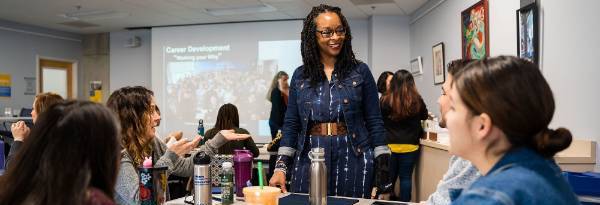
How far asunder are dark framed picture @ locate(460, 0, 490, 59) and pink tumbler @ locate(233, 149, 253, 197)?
9.38 feet

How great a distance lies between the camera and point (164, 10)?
22.0 ft

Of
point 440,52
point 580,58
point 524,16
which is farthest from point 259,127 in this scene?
point 580,58

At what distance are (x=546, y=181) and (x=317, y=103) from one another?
1254 millimetres

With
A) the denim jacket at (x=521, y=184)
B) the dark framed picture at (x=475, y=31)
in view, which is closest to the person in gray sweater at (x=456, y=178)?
the denim jacket at (x=521, y=184)

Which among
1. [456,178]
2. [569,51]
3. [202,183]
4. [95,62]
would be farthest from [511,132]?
[95,62]

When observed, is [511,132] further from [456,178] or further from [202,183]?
[202,183]

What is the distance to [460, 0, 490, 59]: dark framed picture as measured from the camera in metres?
4.30

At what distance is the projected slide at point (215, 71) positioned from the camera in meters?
7.55

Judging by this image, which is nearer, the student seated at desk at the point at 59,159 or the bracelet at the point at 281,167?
the student seated at desk at the point at 59,159

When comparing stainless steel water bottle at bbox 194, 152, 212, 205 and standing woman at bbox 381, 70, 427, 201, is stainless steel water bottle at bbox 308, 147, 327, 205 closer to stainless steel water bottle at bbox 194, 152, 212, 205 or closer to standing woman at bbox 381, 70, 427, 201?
stainless steel water bottle at bbox 194, 152, 212, 205

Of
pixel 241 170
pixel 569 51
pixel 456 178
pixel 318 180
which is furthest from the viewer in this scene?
pixel 569 51

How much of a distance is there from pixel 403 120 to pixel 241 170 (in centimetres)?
280

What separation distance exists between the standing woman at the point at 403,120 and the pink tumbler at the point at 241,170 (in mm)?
2714

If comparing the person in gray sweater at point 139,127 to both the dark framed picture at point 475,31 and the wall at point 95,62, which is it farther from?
the wall at point 95,62
